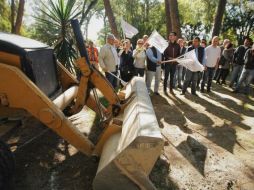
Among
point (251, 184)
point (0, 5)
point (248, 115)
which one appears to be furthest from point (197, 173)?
point (0, 5)

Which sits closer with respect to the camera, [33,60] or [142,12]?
[33,60]

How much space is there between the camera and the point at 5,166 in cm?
317

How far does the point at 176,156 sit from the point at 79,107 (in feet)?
5.83

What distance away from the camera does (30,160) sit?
172 inches

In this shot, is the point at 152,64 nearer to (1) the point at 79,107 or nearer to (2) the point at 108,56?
(2) the point at 108,56

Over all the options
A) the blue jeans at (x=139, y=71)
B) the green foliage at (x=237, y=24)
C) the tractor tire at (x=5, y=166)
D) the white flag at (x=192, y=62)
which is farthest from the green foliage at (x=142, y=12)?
the tractor tire at (x=5, y=166)

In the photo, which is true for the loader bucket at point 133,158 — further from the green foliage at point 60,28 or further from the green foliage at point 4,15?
the green foliage at point 4,15

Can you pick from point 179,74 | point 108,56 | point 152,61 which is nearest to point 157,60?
point 152,61

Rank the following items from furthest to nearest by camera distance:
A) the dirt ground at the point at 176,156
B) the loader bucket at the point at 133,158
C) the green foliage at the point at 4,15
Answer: the green foliage at the point at 4,15 < the dirt ground at the point at 176,156 < the loader bucket at the point at 133,158

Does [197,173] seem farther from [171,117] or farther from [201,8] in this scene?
[201,8]

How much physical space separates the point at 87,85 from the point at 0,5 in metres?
19.7

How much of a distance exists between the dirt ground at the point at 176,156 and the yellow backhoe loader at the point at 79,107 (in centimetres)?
63

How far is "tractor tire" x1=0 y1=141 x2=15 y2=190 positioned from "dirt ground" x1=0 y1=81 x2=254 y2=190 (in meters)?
0.46

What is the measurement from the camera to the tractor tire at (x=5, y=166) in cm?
316
